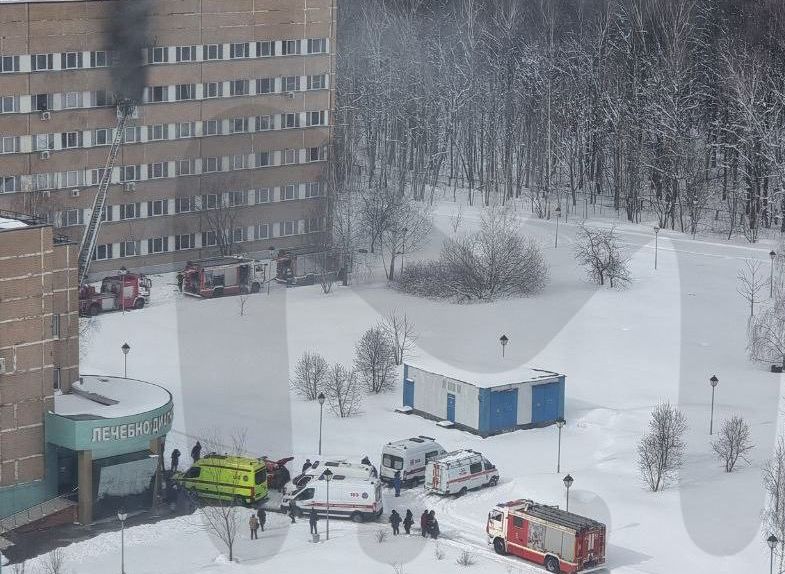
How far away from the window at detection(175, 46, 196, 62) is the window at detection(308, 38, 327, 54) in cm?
562

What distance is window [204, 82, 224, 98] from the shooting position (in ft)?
269

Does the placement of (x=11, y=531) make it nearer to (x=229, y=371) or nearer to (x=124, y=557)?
(x=124, y=557)

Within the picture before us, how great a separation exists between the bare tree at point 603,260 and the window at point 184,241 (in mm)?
16214

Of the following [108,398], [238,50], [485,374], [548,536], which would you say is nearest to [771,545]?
[548,536]

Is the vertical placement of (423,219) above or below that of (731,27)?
below

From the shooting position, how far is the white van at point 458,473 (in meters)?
52.5

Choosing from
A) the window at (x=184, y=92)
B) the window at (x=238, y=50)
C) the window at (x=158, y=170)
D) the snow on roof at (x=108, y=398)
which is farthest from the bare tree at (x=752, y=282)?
the snow on roof at (x=108, y=398)

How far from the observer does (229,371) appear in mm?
64250

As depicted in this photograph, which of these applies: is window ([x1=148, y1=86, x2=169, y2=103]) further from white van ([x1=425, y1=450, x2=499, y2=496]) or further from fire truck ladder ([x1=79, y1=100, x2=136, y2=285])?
white van ([x1=425, y1=450, x2=499, y2=496])

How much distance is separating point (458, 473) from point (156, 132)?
32.7m

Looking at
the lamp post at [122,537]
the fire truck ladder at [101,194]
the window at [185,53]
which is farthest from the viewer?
the window at [185,53]

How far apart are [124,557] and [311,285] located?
3136 cm

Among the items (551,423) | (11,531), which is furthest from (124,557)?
(551,423)

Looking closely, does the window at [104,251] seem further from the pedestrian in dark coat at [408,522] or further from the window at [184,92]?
the pedestrian in dark coat at [408,522]
